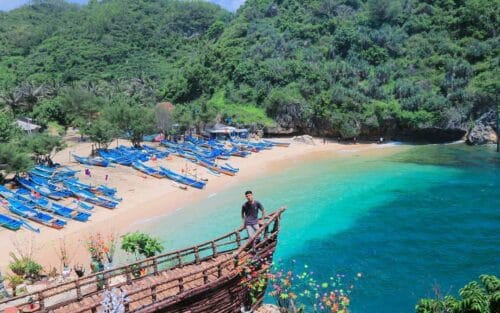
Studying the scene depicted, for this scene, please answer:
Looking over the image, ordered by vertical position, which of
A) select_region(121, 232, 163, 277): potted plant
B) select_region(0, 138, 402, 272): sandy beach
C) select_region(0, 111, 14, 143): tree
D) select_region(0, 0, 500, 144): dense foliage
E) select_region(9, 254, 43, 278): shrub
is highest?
select_region(0, 0, 500, 144): dense foliage

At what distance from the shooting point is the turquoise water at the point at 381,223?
60.3 feet

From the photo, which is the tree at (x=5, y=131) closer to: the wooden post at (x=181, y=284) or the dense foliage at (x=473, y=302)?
the wooden post at (x=181, y=284)

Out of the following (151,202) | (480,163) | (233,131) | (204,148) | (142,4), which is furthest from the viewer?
(142,4)

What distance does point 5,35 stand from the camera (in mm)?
107875

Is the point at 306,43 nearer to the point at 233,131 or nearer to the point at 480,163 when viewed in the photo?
the point at 233,131

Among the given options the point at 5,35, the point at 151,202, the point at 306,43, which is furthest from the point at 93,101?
the point at 5,35

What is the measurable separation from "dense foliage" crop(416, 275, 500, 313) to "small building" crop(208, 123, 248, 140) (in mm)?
50297

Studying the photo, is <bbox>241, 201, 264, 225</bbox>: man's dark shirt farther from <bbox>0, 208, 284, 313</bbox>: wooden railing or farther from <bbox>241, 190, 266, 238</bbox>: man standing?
<bbox>0, 208, 284, 313</bbox>: wooden railing

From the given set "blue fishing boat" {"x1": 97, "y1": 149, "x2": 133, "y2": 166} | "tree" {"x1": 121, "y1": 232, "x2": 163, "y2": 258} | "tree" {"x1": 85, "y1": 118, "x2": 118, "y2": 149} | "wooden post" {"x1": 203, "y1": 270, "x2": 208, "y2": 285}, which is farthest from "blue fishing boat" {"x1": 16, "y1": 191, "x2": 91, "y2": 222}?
"wooden post" {"x1": 203, "y1": 270, "x2": 208, "y2": 285}

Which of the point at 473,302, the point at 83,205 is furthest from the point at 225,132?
the point at 473,302

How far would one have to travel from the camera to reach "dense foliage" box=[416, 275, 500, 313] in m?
7.95

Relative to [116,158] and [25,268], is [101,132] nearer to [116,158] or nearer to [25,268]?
[116,158]

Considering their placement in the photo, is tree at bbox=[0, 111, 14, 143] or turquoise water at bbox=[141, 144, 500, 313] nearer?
turquoise water at bbox=[141, 144, 500, 313]

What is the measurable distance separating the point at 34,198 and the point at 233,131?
33.6 m
